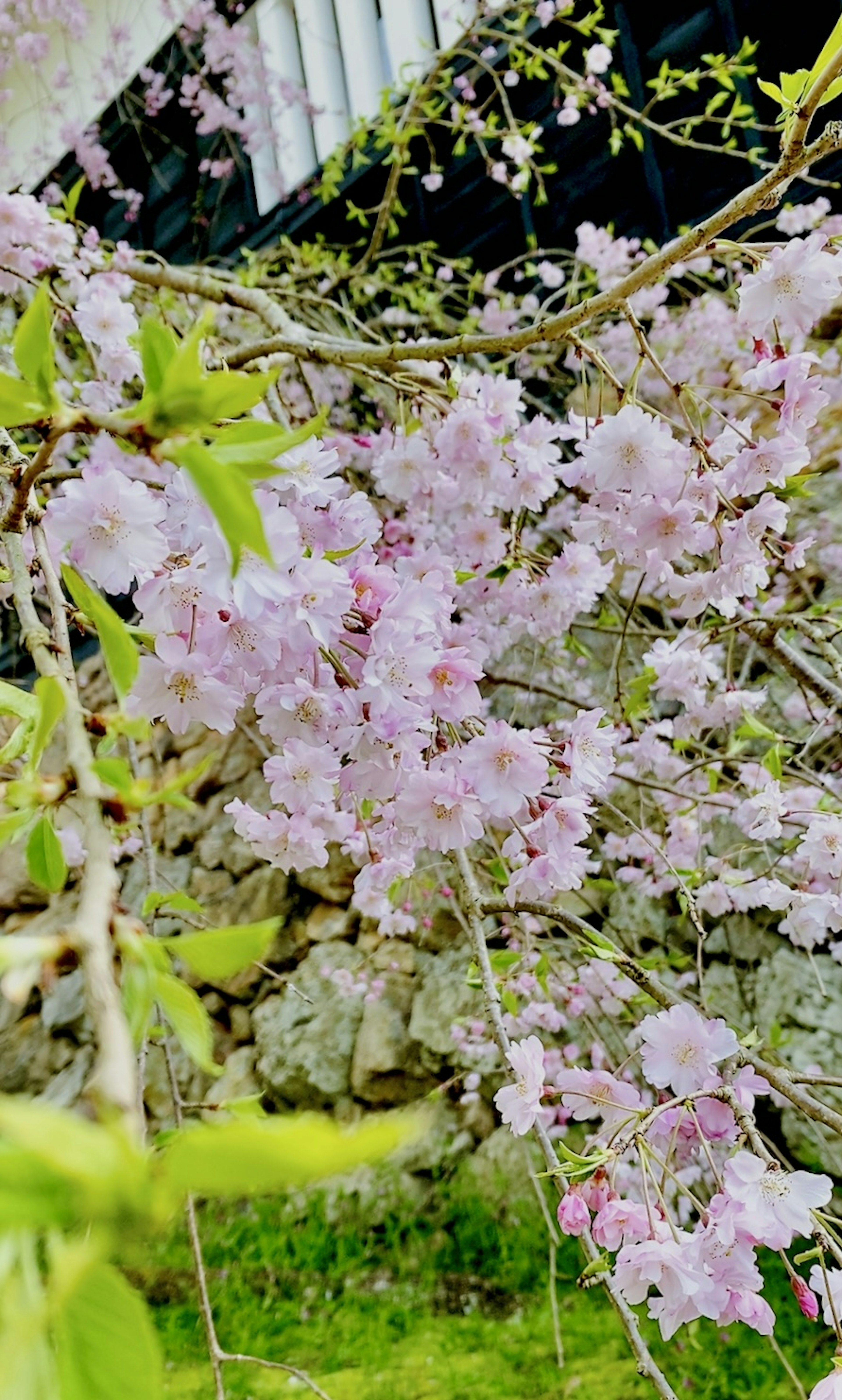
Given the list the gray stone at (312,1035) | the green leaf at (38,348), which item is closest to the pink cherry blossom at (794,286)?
the green leaf at (38,348)

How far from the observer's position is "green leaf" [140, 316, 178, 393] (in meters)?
0.34

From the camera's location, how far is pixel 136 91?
14.3 ft

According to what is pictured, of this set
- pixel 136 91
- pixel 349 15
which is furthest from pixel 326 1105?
pixel 136 91

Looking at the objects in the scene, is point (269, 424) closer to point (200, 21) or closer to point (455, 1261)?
point (455, 1261)

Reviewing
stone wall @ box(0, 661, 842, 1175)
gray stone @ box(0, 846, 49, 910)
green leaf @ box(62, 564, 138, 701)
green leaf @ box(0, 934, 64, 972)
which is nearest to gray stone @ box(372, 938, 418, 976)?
stone wall @ box(0, 661, 842, 1175)

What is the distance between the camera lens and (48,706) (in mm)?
325

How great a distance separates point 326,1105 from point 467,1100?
0.58 m

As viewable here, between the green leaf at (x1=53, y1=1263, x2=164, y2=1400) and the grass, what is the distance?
179 cm

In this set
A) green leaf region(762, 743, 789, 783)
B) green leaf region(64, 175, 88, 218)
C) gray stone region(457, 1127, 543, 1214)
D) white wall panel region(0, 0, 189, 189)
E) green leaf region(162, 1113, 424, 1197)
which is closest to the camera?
green leaf region(162, 1113, 424, 1197)

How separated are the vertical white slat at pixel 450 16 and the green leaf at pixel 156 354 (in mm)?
3212

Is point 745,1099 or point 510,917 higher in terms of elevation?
point 745,1099

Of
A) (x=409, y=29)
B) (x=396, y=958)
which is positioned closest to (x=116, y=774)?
(x=396, y=958)

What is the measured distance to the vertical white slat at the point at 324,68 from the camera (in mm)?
3664

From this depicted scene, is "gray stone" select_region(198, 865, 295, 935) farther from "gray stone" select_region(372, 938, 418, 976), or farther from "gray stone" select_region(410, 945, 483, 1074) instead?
"gray stone" select_region(410, 945, 483, 1074)
